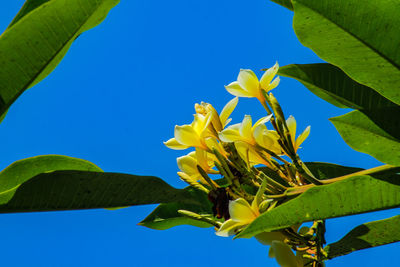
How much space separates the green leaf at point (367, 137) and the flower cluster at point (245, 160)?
0.25ft

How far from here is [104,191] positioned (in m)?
0.70

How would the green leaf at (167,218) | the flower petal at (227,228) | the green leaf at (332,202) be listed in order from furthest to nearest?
1. the green leaf at (167,218)
2. the flower petal at (227,228)
3. the green leaf at (332,202)

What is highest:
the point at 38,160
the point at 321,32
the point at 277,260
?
the point at 321,32

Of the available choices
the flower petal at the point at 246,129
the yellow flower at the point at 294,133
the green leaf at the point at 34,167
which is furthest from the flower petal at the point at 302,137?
the green leaf at the point at 34,167

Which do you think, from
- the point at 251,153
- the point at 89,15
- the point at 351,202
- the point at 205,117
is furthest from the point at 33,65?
the point at 351,202

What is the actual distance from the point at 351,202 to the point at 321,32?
0.94 ft

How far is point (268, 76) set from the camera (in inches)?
35.6

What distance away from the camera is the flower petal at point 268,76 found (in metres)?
0.90

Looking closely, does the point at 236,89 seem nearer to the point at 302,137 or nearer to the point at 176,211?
the point at 302,137

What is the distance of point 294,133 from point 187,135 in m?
0.22

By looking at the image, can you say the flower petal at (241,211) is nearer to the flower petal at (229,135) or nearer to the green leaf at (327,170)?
the flower petal at (229,135)

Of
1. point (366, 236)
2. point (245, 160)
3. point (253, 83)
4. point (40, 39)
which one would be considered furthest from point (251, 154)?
point (40, 39)

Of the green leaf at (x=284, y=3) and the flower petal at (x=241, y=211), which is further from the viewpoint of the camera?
the green leaf at (x=284, y=3)

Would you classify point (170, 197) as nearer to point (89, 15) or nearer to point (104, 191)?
point (104, 191)
